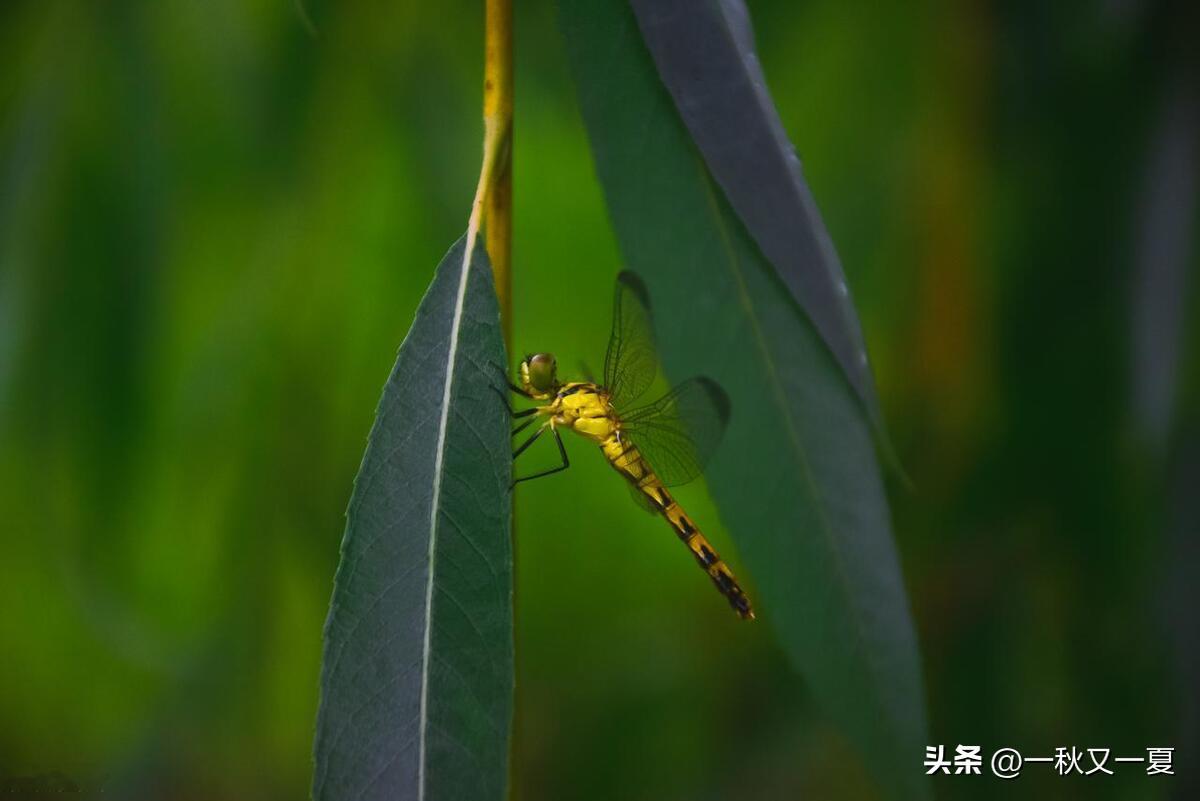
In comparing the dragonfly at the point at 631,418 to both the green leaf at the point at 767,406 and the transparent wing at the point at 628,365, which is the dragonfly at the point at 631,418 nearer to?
the transparent wing at the point at 628,365

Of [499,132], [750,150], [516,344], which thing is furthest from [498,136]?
[516,344]

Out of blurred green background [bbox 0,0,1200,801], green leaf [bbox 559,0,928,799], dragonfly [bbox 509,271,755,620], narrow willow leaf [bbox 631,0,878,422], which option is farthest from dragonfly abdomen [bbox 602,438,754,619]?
blurred green background [bbox 0,0,1200,801]

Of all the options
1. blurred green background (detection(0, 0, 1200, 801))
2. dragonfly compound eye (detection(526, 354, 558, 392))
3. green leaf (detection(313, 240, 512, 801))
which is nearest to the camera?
green leaf (detection(313, 240, 512, 801))

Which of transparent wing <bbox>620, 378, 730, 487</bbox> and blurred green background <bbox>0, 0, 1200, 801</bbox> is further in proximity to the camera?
blurred green background <bbox>0, 0, 1200, 801</bbox>

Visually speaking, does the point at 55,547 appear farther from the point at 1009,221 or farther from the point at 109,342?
the point at 1009,221


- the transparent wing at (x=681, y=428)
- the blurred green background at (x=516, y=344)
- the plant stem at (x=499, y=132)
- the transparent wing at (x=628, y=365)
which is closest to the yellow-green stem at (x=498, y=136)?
the plant stem at (x=499, y=132)

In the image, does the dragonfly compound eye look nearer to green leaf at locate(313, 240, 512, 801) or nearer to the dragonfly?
the dragonfly

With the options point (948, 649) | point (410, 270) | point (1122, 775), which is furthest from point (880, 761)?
point (410, 270)
